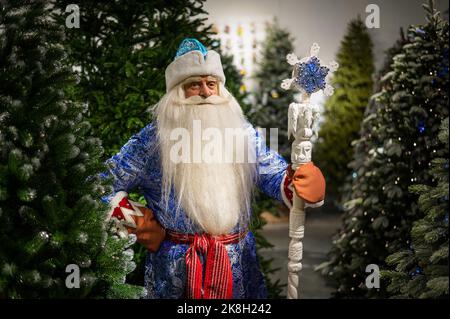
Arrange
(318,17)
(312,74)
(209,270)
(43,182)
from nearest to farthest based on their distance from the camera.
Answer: (43,182) → (312,74) → (209,270) → (318,17)

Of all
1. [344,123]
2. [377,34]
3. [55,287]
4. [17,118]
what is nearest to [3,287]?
[55,287]

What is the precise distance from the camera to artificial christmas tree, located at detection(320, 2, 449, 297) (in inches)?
156

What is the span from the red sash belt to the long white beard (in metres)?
0.08

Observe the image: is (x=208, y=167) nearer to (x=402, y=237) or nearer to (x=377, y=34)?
(x=402, y=237)

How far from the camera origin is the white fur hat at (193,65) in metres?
2.88

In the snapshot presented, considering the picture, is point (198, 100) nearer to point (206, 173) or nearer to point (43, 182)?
point (206, 173)

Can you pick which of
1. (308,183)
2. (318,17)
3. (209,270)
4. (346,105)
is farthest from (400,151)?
(318,17)

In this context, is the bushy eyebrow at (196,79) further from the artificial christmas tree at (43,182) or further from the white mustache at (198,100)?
the artificial christmas tree at (43,182)

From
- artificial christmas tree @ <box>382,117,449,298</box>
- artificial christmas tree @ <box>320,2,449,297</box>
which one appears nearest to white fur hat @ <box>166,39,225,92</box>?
artificial christmas tree @ <box>382,117,449,298</box>

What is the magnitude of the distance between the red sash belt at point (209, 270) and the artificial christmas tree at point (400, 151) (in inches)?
60.4

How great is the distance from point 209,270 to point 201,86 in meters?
0.96

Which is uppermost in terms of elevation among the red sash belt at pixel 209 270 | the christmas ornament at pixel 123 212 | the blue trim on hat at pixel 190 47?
the blue trim on hat at pixel 190 47

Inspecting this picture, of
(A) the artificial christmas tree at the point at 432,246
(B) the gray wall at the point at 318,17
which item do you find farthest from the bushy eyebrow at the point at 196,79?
(B) the gray wall at the point at 318,17

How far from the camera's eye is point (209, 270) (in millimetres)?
2818
